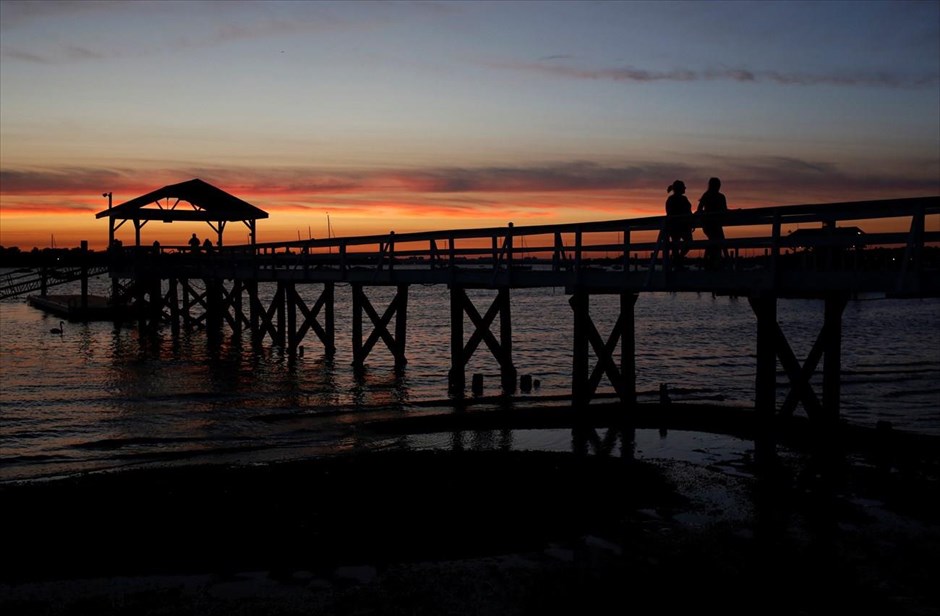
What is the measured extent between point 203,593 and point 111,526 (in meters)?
2.57

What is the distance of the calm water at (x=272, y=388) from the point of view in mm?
16000

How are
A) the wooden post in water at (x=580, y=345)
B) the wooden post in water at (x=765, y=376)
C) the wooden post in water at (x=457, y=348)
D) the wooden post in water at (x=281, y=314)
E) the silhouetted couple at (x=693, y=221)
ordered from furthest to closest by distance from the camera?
the wooden post in water at (x=281, y=314) → the wooden post in water at (x=457, y=348) → the wooden post in water at (x=580, y=345) → the silhouetted couple at (x=693, y=221) → the wooden post in water at (x=765, y=376)

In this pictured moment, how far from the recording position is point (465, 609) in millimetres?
7895

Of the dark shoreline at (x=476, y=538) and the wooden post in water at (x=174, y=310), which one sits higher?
the wooden post in water at (x=174, y=310)

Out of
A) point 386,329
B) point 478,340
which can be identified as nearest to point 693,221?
point 478,340

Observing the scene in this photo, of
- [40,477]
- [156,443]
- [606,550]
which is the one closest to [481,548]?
[606,550]

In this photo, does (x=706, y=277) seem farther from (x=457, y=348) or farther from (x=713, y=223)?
(x=457, y=348)

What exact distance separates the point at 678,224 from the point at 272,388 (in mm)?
13964

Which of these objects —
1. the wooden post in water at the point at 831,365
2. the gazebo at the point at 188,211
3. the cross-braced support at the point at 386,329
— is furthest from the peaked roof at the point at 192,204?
the wooden post in water at the point at 831,365

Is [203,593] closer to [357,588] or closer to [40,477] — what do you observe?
[357,588]

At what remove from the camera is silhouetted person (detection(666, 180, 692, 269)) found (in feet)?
45.3

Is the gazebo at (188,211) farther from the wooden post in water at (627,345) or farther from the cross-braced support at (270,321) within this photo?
the wooden post in water at (627,345)

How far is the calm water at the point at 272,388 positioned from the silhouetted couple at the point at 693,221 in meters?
3.43

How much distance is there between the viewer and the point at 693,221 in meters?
13.5
